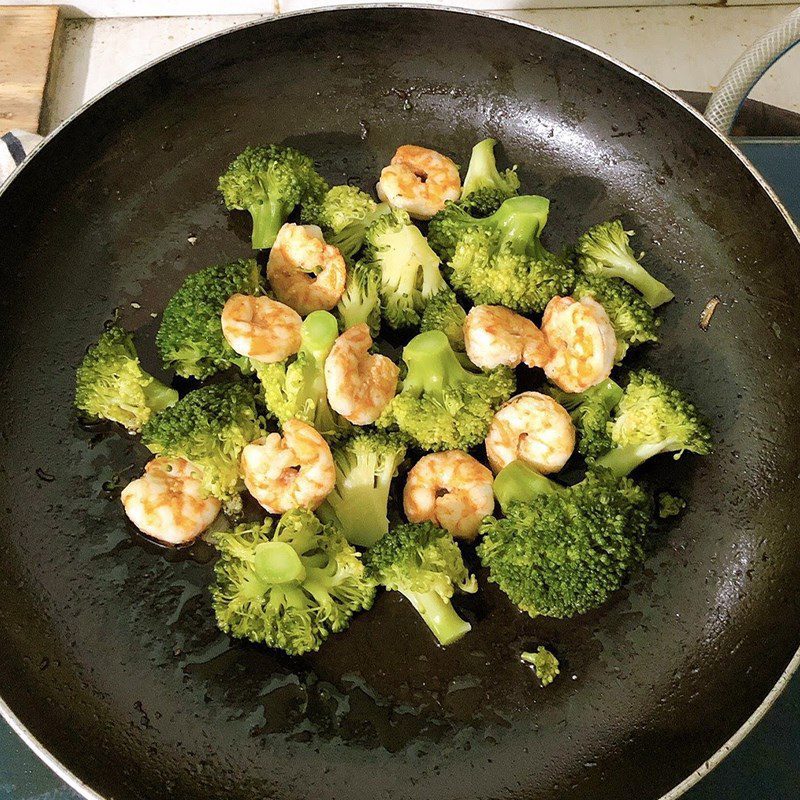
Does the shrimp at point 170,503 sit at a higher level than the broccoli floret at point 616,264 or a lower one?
lower

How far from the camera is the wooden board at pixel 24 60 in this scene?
2.32 m

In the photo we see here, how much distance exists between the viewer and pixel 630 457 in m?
1.64

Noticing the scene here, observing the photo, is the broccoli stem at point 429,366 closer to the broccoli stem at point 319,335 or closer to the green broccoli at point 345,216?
the broccoli stem at point 319,335

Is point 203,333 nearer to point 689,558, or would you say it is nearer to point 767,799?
point 689,558

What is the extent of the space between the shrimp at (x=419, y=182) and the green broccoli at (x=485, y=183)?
0.12ft

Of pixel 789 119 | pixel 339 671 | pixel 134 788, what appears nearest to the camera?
pixel 134 788

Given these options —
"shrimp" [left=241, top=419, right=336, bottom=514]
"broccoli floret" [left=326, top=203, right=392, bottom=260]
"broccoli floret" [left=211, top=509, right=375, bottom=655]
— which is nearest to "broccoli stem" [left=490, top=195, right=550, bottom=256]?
"broccoli floret" [left=326, top=203, right=392, bottom=260]

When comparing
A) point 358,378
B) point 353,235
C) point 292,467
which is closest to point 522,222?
point 353,235

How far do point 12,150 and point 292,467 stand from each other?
4.22 feet

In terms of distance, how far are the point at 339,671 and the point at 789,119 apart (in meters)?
2.03

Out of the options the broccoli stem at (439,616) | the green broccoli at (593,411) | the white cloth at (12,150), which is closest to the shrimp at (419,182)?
the green broccoli at (593,411)

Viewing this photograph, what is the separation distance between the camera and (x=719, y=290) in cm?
184

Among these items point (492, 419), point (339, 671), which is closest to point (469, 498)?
point (492, 419)

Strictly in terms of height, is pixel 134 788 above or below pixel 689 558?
below
